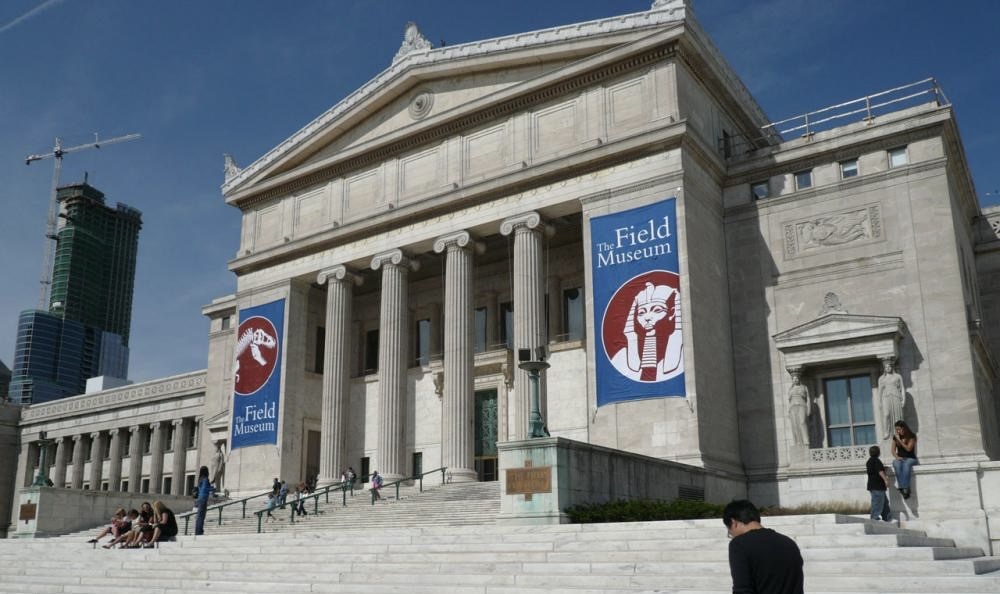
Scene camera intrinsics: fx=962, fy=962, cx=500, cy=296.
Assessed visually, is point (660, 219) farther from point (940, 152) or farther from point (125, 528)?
point (125, 528)

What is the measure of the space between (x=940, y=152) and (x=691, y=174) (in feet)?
25.9

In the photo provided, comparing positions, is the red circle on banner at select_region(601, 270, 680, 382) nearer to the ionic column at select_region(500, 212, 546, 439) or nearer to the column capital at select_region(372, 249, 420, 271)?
the ionic column at select_region(500, 212, 546, 439)

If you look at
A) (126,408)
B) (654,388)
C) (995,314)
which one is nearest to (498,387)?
(654,388)

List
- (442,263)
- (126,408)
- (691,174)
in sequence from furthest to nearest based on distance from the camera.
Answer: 1. (126,408)
2. (442,263)
3. (691,174)

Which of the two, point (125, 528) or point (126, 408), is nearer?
point (125, 528)

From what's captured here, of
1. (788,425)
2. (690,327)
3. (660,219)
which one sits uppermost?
(660,219)

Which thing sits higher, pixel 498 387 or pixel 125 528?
pixel 498 387

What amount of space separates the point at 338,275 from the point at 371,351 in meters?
5.37

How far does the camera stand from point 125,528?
87.6 ft

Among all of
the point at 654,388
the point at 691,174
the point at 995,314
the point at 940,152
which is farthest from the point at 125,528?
the point at 995,314

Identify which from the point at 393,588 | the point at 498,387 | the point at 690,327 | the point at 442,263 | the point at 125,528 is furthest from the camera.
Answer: the point at 442,263

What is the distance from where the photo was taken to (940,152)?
102 feet

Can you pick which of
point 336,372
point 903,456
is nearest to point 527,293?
point 336,372

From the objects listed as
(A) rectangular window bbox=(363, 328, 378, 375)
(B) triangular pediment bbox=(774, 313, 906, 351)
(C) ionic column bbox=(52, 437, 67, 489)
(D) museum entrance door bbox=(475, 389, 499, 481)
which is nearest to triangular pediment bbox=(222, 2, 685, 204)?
(A) rectangular window bbox=(363, 328, 378, 375)
